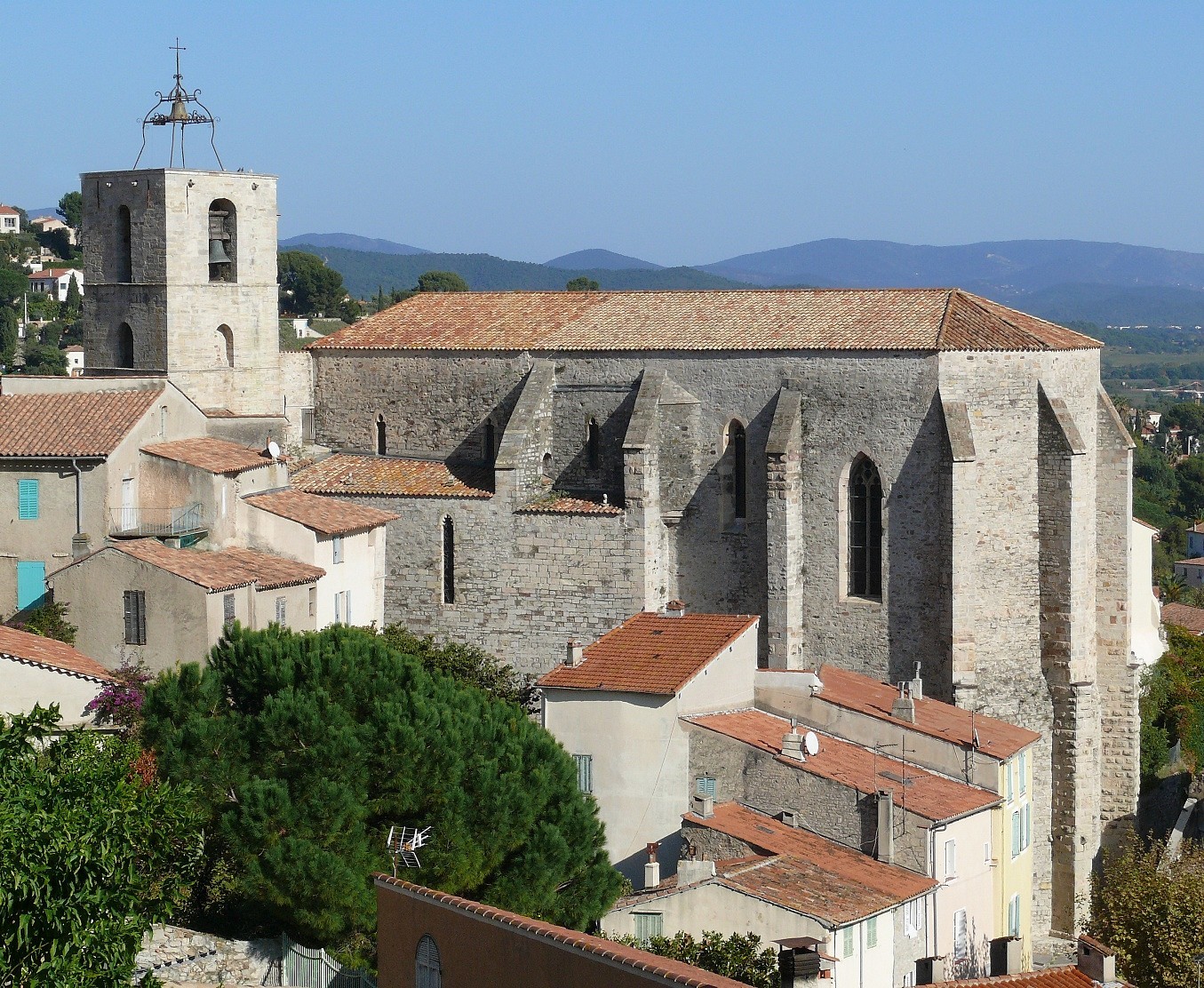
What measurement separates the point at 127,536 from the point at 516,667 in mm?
7786

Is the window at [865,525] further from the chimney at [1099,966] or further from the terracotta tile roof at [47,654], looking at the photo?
the chimney at [1099,966]

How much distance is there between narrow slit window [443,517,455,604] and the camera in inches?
1603

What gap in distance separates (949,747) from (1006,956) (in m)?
5.96

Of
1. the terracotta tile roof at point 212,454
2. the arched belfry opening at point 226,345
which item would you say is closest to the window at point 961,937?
the terracotta tile roof at point 212,454

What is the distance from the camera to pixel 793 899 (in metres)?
26.5

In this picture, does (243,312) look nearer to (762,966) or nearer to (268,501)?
(268,501)

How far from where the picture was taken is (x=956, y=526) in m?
37.2

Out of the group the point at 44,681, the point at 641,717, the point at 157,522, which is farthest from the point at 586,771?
the point at 157,522

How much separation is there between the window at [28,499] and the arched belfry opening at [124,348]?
23.9 feet

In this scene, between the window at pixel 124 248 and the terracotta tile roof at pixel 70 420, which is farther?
the window at pixel 124 248

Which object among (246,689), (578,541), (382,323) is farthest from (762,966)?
(382,323)

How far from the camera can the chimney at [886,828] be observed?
2958 centimetres

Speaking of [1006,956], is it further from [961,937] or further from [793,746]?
[793,746]

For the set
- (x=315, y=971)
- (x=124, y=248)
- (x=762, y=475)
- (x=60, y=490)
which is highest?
(x=124, y=248)
